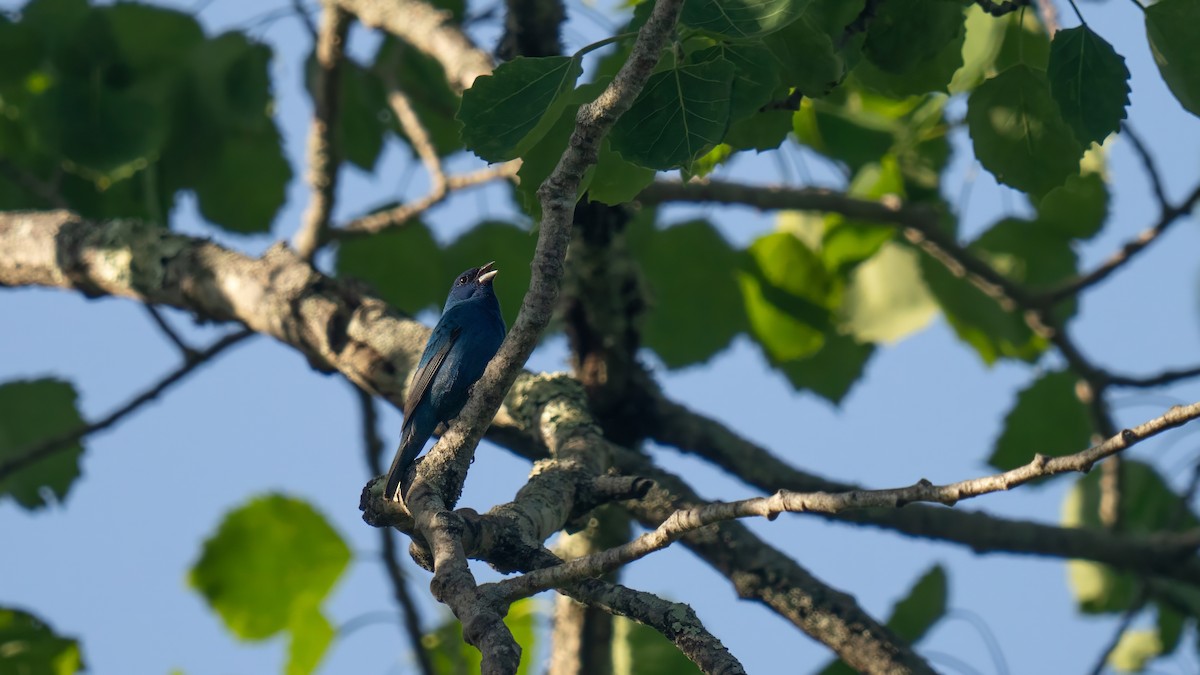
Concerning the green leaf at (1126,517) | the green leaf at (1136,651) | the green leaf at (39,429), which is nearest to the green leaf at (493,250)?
the green leaf at (39,429)

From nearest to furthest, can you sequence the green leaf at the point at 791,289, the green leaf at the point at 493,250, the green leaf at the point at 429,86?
1. the green leaf at the point at 493,250
2. the green leaf at the point at 791,289
3. the green leaf at the point at 429,86

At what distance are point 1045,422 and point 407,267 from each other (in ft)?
11.4

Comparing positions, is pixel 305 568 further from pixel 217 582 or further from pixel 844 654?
pixel 844 654

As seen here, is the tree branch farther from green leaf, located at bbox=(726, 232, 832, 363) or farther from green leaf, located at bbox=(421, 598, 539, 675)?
green leaf, located at bbox=(421, 598, 539, 675)

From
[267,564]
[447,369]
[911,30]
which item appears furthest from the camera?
[267,564]

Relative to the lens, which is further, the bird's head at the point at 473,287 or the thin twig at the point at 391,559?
the thin twig at the point at 391,559

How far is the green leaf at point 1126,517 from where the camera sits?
6949 mm

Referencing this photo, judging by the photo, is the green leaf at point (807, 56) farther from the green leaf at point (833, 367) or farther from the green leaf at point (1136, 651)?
the green leaf at point (1136, 651)

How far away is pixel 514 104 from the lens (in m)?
2.72

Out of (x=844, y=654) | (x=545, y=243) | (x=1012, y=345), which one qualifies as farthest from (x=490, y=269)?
(x=1012, y=345)

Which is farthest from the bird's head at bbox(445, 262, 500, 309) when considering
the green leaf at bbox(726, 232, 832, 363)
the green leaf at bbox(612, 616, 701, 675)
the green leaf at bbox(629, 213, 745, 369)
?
the green leaf at bbox(726, 232, 832, 363)

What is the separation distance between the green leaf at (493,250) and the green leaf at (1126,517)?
3383 millimetres

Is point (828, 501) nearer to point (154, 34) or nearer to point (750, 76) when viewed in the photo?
point (750, 76)

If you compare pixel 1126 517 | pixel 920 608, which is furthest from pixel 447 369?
pixel 1126 517
